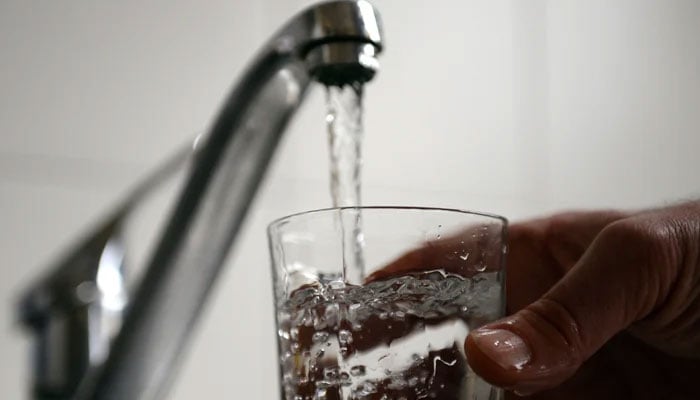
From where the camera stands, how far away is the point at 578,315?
41 cm

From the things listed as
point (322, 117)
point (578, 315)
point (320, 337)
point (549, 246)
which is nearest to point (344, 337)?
point (320, 337)

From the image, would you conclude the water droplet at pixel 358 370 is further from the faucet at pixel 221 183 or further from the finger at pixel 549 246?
the finger at pixel 549 246

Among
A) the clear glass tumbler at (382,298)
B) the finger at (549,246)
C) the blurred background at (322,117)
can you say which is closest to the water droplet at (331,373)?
the clear glass tumbler at (382,298)

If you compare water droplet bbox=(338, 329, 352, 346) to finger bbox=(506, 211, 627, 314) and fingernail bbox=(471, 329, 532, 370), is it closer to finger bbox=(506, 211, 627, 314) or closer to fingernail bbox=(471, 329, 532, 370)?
fingernail bbox=(471, 329, 532, 370)

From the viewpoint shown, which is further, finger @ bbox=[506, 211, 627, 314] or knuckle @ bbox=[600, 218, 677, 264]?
finger @ bbox=[506, 211, 627, 314]

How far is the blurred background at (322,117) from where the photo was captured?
0.61m

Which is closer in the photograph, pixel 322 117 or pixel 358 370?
pixel 358 370

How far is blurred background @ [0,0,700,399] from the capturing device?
2.02 feet

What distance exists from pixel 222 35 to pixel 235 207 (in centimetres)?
40

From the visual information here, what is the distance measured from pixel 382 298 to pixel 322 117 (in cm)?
47

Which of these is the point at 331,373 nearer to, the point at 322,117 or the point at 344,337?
the point at 344,337

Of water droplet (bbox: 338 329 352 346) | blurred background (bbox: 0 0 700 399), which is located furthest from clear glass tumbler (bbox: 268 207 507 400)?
blurred background (bbox: 0 0 700 399)

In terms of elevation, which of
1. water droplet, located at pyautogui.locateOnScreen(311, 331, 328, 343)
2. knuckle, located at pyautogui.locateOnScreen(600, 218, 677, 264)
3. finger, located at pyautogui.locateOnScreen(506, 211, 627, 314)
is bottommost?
Answer: finger, located at pyautogui.locateOnScreen(506, 211, 627, 314)

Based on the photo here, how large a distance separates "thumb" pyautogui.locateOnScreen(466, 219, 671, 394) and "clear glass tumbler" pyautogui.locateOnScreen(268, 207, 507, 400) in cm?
1
